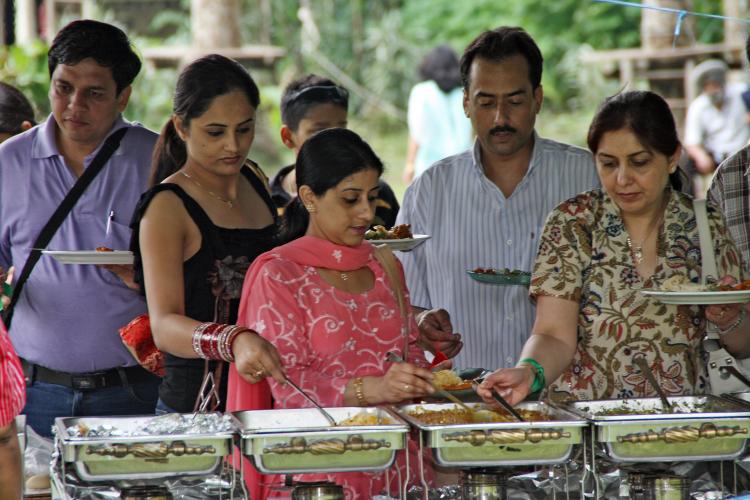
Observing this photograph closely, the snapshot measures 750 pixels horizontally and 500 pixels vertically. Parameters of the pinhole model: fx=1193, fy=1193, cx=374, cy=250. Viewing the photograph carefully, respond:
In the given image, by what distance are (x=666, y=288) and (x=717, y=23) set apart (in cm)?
1552

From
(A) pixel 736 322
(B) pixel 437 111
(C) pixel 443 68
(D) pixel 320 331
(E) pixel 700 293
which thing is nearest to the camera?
(E) pixel 700 293

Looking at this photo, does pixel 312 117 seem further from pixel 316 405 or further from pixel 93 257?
pixel 316 405

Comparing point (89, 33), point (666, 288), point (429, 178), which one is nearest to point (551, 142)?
point (429, 178)

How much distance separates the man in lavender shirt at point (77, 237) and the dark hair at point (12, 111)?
2.35ft

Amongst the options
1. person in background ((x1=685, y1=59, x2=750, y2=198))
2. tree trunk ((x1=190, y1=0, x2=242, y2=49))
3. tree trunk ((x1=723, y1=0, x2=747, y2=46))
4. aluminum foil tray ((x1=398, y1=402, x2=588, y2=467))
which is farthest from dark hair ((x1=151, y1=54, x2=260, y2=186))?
tree trunk ((x1=723, y1=0, x2=747, y2=46))

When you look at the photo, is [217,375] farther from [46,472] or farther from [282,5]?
[282,5]

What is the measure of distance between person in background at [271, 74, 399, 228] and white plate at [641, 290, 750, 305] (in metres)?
1.95

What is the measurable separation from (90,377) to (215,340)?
96 centimetres

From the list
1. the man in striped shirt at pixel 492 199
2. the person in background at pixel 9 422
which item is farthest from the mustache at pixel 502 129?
the person in background at pixel 9 422

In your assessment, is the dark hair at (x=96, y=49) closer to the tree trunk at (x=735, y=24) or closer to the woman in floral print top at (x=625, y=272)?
the woman in floral print top at (x=625, y=272)

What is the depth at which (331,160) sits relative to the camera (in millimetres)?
2842

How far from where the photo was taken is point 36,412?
346cm

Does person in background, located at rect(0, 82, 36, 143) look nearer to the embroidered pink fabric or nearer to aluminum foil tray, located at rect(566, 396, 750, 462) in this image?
the embroidered pink fabric

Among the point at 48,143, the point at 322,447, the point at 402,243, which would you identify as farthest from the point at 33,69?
the point at 322,447
